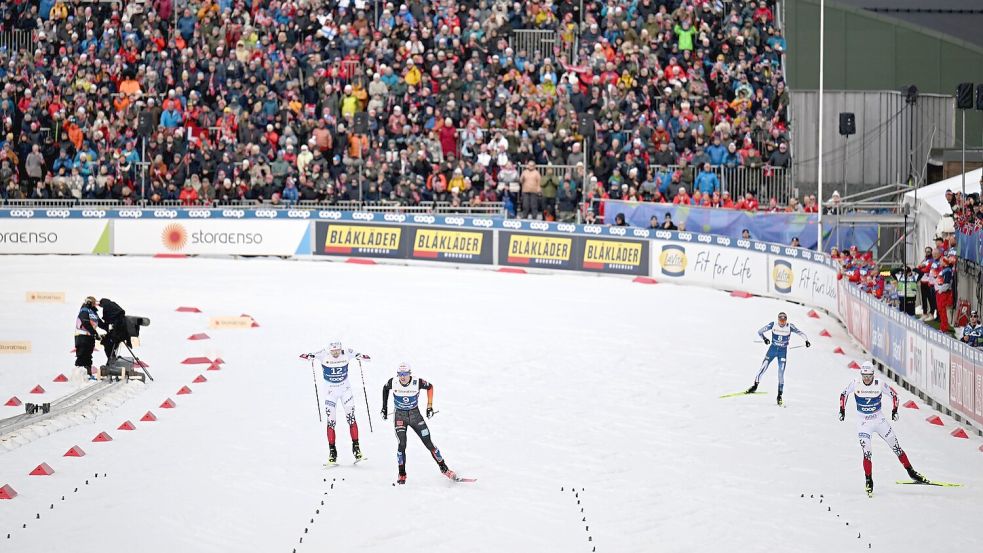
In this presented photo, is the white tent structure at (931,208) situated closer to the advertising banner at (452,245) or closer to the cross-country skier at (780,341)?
the cross-country skier at (780,341)

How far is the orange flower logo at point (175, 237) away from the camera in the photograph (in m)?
39.9

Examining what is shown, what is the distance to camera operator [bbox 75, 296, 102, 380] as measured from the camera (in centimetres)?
2572

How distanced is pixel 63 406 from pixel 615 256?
1721cm

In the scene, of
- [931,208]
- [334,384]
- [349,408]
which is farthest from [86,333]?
[931,208]

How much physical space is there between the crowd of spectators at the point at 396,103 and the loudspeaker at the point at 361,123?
0.04 m

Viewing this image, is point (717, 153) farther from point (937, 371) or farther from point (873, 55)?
point (937, 371)

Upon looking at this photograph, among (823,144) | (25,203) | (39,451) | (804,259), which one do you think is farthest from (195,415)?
(823,144)

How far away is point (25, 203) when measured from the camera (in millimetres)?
40688

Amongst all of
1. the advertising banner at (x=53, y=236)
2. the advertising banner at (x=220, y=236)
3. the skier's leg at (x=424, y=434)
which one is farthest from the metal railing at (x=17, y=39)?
the skier's leg at (x=424, y=434)

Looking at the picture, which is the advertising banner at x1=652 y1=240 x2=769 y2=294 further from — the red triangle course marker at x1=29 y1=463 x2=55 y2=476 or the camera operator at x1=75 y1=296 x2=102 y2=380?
the red triangle course marker at x1=29 y1=463 x2=55 y2=476

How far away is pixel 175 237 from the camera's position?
3994cm

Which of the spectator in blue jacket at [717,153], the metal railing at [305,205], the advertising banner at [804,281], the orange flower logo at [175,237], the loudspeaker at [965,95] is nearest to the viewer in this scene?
the advertising banner at [804,281]

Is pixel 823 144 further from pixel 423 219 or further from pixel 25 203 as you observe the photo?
pixel 25 203

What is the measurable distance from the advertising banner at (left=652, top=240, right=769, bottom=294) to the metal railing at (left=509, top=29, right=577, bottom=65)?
8931mm
